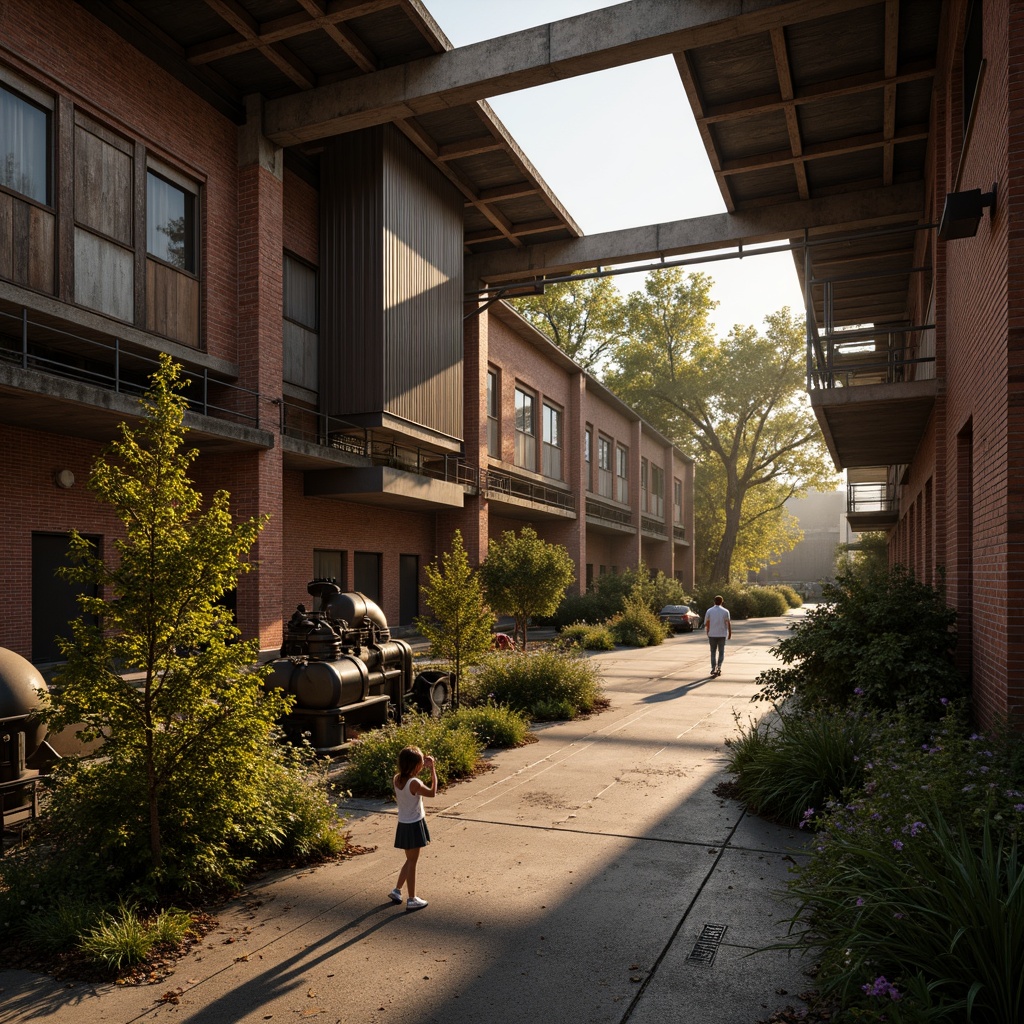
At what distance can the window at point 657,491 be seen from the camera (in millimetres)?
52312

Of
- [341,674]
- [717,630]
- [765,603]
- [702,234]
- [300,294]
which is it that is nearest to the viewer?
[341,674]

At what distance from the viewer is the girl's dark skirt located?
5551mm

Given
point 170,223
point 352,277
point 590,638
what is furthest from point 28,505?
point 590,638

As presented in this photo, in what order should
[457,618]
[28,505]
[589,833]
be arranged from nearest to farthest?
[589,833], [457,618], [28,505]

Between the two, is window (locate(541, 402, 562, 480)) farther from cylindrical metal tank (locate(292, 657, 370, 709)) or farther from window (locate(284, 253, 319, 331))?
cylindrical metal tank (locate(292, 657, 370, 709))

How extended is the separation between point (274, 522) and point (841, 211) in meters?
14.8

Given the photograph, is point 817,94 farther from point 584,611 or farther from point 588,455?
point 588,455

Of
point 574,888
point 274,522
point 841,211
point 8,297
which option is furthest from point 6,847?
point 841,211

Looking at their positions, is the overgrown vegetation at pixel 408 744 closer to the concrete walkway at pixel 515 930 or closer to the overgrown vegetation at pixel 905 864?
the concrete walkway at pixel 515 930

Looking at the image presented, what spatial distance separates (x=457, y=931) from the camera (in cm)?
515

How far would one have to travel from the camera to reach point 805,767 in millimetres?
7414

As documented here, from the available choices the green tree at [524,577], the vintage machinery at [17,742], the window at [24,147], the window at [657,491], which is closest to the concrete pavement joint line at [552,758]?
the vintage machinery at [17,742]

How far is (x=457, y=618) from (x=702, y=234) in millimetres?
13459

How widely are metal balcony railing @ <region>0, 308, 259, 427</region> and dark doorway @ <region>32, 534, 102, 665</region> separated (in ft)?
9.38
